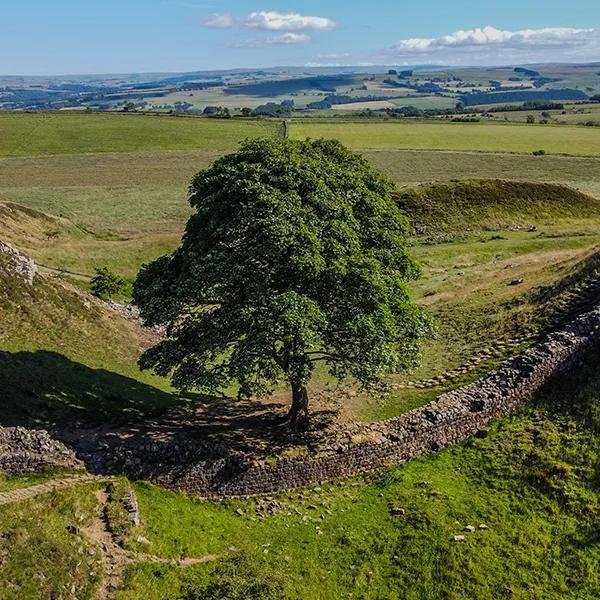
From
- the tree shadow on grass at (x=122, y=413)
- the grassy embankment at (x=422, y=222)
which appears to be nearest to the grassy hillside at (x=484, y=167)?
the grassy embankment at (x=422, y=222)

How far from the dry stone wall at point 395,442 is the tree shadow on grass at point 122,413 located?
1.20m

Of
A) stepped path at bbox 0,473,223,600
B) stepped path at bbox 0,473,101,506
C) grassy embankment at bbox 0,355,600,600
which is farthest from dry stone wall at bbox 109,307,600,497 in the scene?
stepped path at bbox 0,473,223,600

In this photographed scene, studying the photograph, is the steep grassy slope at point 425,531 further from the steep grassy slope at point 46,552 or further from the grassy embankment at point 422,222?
the grassy embankment at point 422,222

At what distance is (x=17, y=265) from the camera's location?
139ft

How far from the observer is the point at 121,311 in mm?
50469

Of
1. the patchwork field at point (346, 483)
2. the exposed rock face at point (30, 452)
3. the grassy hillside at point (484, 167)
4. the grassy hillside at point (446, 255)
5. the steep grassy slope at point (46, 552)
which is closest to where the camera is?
the steep grassy slope at point (46, 552)

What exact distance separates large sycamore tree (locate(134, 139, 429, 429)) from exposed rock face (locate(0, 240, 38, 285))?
1490cm

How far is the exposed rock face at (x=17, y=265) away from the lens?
41656 millimetres

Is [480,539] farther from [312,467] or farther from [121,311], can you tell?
[121,311]

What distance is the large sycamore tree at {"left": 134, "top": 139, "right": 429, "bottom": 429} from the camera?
27406 millimetres

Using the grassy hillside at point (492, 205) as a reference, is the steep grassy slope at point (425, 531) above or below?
below

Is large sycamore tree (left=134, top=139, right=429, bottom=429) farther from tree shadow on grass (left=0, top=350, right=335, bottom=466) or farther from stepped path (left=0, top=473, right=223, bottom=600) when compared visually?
stepped path (left=0, top=473, right=223, bottom=600)

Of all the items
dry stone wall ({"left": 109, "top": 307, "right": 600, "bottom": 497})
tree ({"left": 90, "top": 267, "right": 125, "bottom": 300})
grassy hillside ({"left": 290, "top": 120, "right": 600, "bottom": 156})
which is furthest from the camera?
grassy hillside ({"left": 290, "top": 120, "right": 600, "bottom": 156})

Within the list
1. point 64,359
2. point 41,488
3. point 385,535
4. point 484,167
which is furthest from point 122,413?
point 484,167
